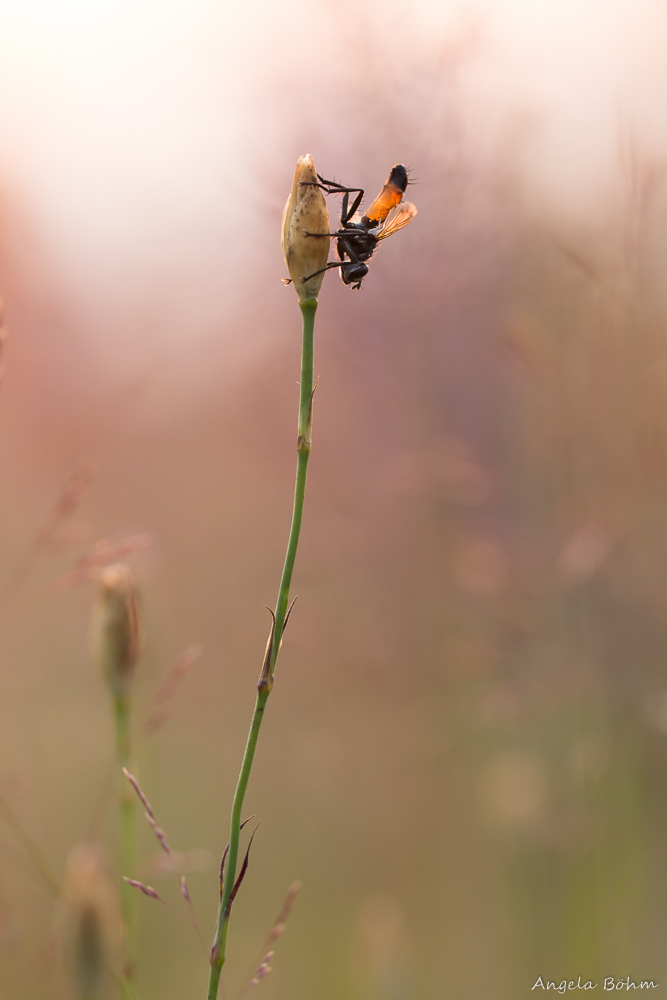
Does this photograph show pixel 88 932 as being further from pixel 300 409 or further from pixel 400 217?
pixel 400 217

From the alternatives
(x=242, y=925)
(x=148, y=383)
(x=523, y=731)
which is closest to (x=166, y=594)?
(x=148, y=383)

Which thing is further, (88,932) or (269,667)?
(88,932)

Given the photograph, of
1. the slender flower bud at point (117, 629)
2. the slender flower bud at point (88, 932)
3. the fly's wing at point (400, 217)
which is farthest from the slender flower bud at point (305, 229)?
the slender flower bud at point (88, 932)

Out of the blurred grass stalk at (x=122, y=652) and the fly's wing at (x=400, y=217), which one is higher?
the fly's wing at (x=400, y=217)

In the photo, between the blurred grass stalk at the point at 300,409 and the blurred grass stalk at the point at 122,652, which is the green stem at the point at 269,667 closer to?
the blurred grass stalk at the point at 300,409

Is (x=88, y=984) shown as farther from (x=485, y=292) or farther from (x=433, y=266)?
(x=485, y=292)

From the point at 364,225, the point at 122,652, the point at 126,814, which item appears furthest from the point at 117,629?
the point at 364,225

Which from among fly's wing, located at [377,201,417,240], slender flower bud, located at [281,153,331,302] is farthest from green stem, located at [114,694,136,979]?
fly's wing, located at [377,201,417,240]
